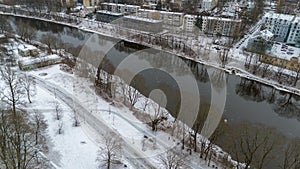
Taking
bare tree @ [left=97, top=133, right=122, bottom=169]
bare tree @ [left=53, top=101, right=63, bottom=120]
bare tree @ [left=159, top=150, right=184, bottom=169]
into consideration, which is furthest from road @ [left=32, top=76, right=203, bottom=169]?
bare tree @ [left=53, top=101, right=63, bottom=120]

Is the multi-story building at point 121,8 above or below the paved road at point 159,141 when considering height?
above

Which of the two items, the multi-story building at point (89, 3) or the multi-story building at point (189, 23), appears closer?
the multi-story building at point (189, 23)

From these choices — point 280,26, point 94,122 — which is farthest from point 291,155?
point 280,26

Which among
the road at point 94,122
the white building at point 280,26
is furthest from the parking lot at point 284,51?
the road at point 94,122

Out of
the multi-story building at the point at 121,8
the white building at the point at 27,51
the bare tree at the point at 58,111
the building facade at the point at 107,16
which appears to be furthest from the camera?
the multi-story building at the point at 121,8

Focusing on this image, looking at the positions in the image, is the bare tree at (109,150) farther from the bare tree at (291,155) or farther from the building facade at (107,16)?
the building facade at (107,16)

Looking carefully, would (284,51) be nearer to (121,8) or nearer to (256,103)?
(256,103)

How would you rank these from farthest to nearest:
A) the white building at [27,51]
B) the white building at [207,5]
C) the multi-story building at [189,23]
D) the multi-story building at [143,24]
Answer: the white building at [207,5], the multi-story building at [189,23], the multi-story building at [143,24], the white building at [27,51]
